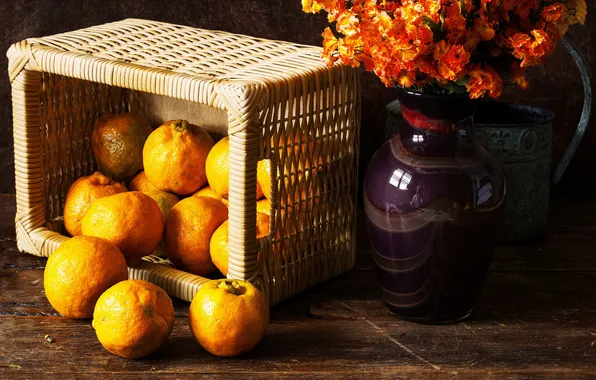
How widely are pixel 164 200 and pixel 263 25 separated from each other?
1.30 feet

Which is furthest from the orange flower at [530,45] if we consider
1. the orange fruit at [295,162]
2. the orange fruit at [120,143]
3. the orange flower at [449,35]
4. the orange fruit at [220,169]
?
the orange fruit at [120,143]

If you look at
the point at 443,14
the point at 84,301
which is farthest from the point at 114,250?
the point at 443,14

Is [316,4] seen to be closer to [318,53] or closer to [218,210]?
[318,53]

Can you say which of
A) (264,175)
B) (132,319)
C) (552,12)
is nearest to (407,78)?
(552,12)

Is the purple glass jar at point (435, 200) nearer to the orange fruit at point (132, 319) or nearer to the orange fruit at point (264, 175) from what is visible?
the orange fruit at point (264, 175)

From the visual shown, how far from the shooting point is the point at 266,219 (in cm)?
126

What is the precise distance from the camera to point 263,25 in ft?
5.32

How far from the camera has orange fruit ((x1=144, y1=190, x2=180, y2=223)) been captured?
1.39 m

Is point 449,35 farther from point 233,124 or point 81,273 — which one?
point 81,273

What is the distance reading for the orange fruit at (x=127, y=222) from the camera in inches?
49.2

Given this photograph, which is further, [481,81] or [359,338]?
[359,338]

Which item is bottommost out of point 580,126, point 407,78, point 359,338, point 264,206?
point 359,338

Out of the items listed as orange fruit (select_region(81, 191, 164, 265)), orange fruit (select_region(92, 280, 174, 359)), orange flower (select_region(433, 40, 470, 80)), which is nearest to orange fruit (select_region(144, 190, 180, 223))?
orange fruit (select_region(81, 191, 164, 265))

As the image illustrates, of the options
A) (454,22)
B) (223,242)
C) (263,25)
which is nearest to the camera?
(454,22)
